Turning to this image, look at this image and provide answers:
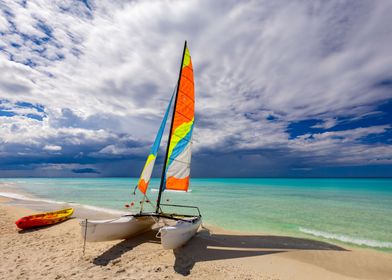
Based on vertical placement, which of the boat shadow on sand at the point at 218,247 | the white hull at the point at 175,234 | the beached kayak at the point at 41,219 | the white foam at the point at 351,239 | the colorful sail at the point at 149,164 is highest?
the colorful sail at the point at 149,164

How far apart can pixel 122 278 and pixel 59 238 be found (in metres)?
5.76

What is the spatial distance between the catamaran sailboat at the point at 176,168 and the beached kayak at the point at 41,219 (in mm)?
5667

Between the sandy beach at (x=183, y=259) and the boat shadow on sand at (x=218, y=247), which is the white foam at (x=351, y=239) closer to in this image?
the sandy beach at (x=183, y=259)

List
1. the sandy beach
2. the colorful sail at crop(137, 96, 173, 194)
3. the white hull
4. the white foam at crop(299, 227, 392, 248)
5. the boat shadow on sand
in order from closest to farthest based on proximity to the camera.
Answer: the sandy beach
the white hull
the boat shadow on sand
the colorful sail at crop(137, 96, 173, 194)
the white foam at crop(299, 227, 392, 248)

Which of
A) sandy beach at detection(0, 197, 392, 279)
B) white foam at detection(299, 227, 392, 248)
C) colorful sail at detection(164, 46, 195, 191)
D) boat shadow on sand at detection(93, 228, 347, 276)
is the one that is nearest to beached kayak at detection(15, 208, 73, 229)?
sandy beach at detection(0, 197, 392, 279)

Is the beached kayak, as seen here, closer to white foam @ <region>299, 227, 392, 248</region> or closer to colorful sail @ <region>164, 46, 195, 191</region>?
colorful sail @ <region>164, 46, 195, 191</region>

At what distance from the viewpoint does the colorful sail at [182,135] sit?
11.1 metres

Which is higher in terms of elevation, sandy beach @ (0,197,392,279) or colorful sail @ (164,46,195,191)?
colorful sail @ (164,46,195,191)

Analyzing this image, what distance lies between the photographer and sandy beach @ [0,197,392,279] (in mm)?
6602

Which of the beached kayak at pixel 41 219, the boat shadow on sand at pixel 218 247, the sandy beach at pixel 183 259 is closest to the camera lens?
the sandy beach at pixel 183 259

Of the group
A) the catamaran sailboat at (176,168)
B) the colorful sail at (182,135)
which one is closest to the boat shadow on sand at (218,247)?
the catamaran sailboat at (176,168)

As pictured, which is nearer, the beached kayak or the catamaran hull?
the catamaran hull

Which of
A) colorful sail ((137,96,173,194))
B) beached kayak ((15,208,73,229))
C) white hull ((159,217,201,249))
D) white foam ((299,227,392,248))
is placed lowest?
white foam ((299,227,392,248))

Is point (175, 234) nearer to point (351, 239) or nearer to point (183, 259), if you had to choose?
point (183, 259)
